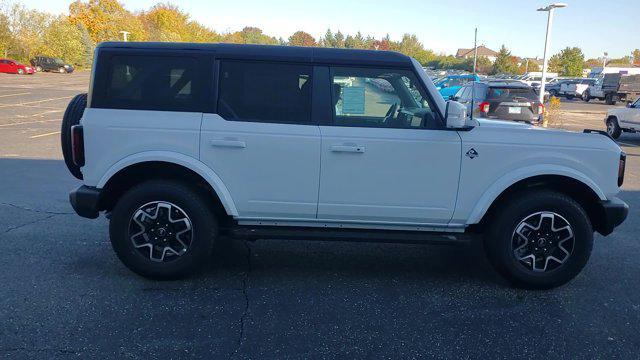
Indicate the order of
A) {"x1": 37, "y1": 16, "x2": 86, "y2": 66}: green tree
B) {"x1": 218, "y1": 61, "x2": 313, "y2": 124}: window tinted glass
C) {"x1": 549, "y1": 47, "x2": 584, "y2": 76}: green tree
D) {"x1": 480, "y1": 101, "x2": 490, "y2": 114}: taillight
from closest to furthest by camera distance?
{"x1": 218, "y1": 61, "x2": 313, "y2": 124}: window tinted glass → {"x1": 480, "y1": 101, "x2": 490, "y2": 114}: taillight → {"x1": 37, "y1": 16, "x2": 86, "y2": 66}: green tree → {"x1": 549, "y1": 47, "x2": 584, "y2": 76}: green tree

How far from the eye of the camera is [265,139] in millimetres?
4129

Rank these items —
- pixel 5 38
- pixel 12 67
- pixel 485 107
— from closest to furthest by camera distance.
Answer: pixel 485 107 → pixel 12 67 → pixel 5 38

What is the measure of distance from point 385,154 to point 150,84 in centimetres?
205

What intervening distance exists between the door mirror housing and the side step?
0.94m

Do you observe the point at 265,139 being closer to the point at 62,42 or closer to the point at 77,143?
the point at 77,143

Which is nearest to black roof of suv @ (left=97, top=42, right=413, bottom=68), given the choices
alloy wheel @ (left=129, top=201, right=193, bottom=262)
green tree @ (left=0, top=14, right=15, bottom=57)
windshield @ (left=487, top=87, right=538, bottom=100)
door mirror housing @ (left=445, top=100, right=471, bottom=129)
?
door mirror housing @ (left=445, top=100, right=471, bottom=129)

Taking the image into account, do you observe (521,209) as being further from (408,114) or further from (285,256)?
(285,256)

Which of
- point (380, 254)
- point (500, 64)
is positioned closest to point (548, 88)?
point (500, 64)

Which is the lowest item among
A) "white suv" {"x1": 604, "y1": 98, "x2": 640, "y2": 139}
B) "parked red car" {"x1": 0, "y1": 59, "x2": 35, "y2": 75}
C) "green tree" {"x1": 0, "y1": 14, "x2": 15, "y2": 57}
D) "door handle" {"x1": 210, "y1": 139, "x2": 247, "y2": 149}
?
"door handle" {"x1": 210, "y1": 139, "x2": 247, "y2": 149}

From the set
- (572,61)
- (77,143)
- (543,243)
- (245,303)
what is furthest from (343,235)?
(572,61)

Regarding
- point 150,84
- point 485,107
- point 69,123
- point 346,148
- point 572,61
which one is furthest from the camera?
point 572,61

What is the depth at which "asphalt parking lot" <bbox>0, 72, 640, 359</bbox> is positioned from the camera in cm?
334

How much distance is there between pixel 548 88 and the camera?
44219 mm

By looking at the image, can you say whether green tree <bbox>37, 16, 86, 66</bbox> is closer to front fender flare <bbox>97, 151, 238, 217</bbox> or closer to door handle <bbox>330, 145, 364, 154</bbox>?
front fender flare <bbox>97, 151, 238, 217</bbox>
